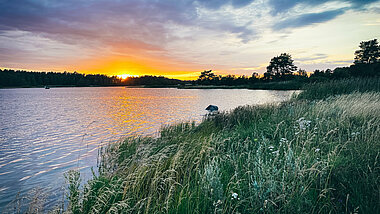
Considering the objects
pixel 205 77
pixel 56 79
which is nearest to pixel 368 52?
pixel 205 77

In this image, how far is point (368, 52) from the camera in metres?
49.8

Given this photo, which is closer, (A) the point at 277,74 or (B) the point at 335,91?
(B) the point at 335,91

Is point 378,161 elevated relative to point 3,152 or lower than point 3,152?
elevated

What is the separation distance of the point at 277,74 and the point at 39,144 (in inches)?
3766

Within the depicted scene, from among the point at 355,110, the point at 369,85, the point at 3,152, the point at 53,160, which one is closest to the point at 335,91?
the point at 369,85

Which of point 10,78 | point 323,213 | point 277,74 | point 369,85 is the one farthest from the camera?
point 10,78

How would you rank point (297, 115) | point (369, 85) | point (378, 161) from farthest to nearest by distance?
point (369, 85), point (297, 115), point (378, 161)

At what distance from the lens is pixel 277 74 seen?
92.2 meters

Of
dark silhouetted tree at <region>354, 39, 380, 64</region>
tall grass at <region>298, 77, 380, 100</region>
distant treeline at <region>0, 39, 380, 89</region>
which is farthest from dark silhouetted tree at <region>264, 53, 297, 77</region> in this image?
tall grass at <region>298, 77, 380, 100</region>

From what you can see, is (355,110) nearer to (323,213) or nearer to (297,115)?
(297,115)

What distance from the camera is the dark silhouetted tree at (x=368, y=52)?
48625 millimetres

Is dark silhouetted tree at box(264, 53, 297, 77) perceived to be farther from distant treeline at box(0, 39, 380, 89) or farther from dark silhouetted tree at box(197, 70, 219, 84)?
dark silhouetted tree at box(197, 70, 219, 84)

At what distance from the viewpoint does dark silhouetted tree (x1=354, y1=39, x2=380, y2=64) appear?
48625 millimetres

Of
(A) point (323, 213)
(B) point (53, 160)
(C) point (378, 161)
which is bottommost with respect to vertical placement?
(B) point (53, 160)
